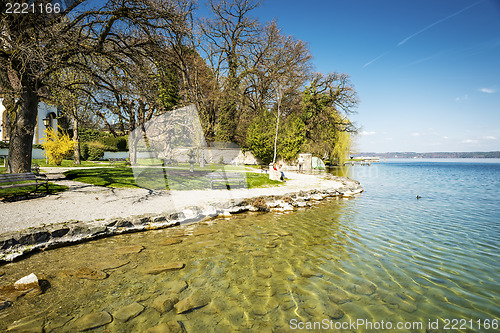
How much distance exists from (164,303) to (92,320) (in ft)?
3.01

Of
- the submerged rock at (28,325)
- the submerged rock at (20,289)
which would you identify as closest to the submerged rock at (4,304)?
the submerged rock at (20,289)

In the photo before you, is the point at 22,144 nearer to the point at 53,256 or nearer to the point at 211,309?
the point at 53,256

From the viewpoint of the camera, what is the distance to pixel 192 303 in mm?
3672

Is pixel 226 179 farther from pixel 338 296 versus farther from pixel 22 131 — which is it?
pixel 338 296

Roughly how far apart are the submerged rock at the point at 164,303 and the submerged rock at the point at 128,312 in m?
0.21

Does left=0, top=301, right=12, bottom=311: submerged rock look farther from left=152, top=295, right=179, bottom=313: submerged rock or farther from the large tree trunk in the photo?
the large tree trunk

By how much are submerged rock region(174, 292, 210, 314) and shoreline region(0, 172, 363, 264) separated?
3.94 m

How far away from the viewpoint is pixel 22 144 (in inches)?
407

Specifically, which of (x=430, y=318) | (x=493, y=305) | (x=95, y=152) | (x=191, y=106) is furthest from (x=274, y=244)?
(x=95, y=152)

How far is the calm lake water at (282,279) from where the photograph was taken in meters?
3.31

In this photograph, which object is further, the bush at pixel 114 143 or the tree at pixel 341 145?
the tree at pixel 341 145

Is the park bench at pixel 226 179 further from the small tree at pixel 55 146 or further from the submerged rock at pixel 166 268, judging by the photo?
the small tree at pixel 55 146

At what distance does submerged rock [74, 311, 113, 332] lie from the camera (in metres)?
3.08

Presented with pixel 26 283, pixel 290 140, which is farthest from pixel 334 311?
pixel 290 140
